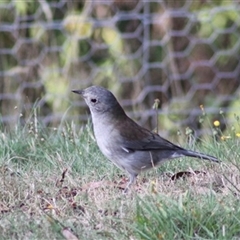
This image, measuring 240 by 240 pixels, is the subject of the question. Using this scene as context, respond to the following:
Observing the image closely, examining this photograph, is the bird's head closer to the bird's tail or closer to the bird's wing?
the bird's wing

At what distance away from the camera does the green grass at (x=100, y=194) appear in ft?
15.2

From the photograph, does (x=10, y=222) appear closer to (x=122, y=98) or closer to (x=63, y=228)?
(x=63, y=228)

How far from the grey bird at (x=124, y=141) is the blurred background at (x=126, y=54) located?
2.97 metres

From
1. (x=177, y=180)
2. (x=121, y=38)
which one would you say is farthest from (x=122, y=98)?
(x=177, y=180)

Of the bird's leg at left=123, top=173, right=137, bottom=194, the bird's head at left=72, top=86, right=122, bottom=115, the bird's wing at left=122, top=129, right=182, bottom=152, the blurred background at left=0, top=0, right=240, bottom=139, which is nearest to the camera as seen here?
the bird's leg at left=123, top=173, right=137, bottom=194

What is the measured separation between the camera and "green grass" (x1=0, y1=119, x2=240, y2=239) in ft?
15.2

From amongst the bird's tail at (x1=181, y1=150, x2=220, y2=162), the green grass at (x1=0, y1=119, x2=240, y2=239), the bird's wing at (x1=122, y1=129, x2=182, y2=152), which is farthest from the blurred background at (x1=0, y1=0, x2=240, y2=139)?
the bird's tail at (x1=181, y1=150, x2=220, y2=162)

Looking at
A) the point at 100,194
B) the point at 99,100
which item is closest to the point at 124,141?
the point at 99,100

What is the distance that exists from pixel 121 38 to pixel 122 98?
0.49 m

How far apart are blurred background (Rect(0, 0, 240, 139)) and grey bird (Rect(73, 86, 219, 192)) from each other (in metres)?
2.97

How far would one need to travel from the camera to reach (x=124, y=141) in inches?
228

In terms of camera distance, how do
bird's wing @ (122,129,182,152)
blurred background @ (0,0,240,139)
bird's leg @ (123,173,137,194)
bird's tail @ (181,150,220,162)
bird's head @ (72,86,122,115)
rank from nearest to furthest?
bird's leg @ (123,173,137,194), bird's tail @ (181,150,220,162), bird's wing @ (122,129,182,152), bird's head @ (72,86,122,115), blurred background @ (0,0,240,139)

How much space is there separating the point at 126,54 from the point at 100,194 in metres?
4.06

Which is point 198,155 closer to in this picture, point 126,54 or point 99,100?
point 99,100
